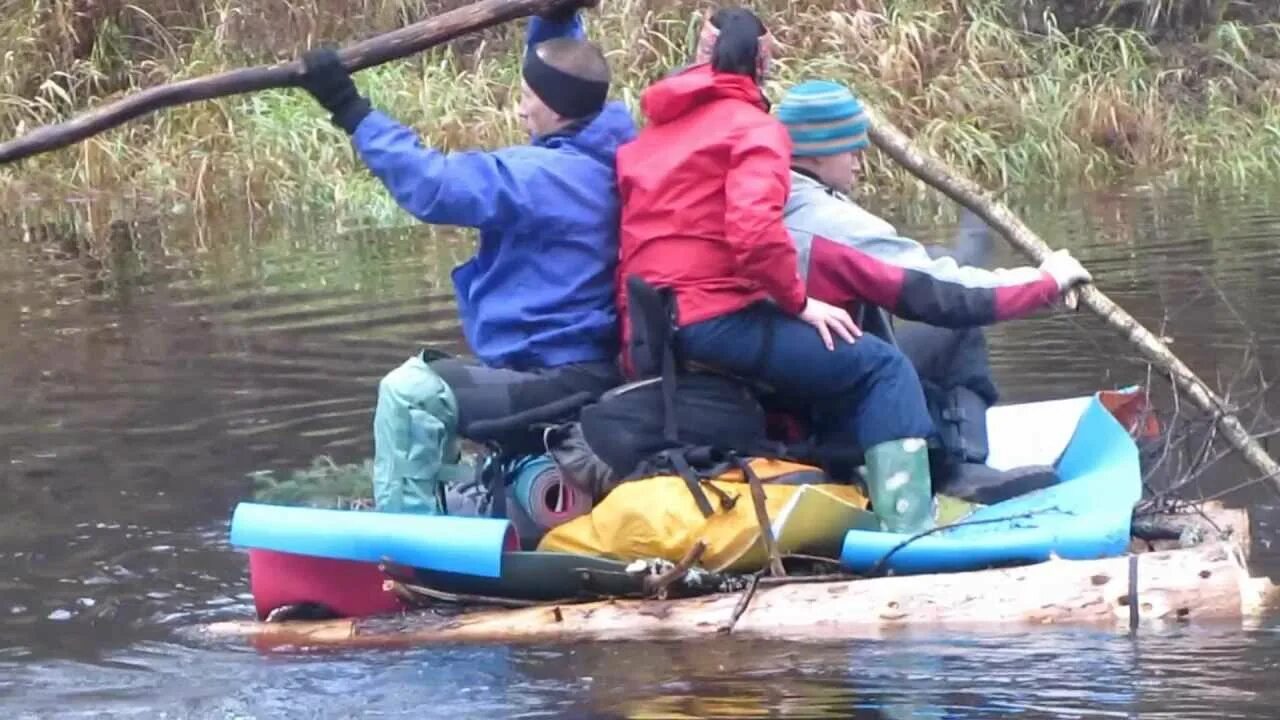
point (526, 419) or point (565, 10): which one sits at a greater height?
point (565, 10)

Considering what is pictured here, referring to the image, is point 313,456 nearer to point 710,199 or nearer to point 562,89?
point 562,89

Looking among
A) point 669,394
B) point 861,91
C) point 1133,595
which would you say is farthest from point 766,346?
point 861,91

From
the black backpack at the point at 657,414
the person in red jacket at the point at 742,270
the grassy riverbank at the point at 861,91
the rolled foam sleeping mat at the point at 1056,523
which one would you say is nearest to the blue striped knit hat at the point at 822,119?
the person in red jacket at the point at 742,270

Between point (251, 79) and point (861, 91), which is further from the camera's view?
point (861, 91)

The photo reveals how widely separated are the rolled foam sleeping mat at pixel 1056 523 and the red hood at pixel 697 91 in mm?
1162

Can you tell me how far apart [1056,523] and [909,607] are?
0.50 metres

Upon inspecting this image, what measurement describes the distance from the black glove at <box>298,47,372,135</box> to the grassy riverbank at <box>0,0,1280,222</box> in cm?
1043

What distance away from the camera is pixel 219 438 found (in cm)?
879

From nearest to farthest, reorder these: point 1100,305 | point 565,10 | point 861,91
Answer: point 565,10 < point 1100,305 < point 861,91

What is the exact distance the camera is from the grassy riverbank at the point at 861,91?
1670 centimetres

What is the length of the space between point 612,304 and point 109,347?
5665 mm

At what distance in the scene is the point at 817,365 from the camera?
19.0 ft

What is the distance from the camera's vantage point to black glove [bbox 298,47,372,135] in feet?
18.5

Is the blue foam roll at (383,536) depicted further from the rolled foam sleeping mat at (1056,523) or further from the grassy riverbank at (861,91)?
the grassy riverbank at (861,91)
